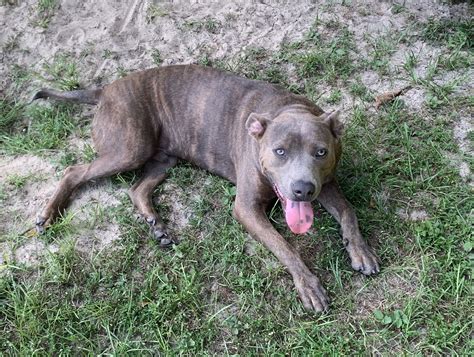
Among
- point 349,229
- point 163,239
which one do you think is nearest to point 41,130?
point 163,239

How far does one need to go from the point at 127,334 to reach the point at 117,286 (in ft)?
1.45

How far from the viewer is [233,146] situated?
534 centimetres

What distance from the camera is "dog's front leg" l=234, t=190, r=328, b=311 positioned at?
4367 millimetres

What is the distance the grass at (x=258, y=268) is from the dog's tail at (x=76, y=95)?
330 millimetres

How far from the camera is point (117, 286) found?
4.63 meters

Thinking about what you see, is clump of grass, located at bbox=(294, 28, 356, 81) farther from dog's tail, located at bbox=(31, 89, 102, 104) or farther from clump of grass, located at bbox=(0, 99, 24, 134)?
clump of grass, located at bbox=(0, 99, 24, 134)

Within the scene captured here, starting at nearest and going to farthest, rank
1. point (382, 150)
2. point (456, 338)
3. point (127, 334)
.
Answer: point (456, 338) → point (127, 334) → point (382, 150)

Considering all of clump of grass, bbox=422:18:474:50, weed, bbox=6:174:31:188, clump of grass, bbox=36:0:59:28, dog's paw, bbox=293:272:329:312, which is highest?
clump of grass, bbox=36:0:59:28

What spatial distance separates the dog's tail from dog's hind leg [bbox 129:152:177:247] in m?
0.87

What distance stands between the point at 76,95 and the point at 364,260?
10.5 ft

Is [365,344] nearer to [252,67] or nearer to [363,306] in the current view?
[363,306]

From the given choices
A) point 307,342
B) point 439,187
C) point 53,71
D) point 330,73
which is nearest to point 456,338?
point 307,342

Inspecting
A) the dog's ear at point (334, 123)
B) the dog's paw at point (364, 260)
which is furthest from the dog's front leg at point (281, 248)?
the dog's ear at point (334, 123)

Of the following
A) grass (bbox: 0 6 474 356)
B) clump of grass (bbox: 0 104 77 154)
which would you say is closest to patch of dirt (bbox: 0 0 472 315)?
clump of grass (bbox: 0 104 77 154)
